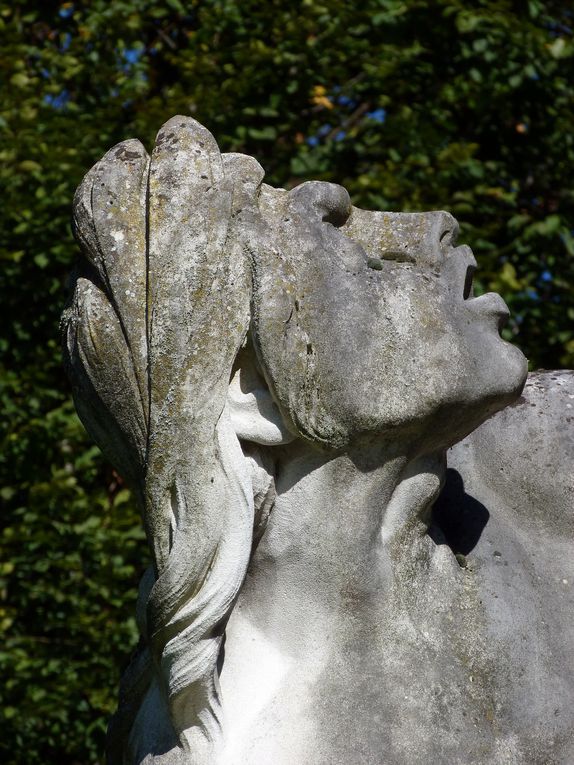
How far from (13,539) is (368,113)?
2.49 meters

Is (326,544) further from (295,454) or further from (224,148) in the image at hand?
(224,148)

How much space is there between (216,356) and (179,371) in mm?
60

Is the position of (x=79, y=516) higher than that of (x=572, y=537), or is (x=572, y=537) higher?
(x=572, y=537)

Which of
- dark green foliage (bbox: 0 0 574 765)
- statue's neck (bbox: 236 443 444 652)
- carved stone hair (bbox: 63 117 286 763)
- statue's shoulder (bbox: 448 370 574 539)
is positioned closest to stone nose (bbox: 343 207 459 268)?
carved stone hair (bbox: 63 117 286 763)

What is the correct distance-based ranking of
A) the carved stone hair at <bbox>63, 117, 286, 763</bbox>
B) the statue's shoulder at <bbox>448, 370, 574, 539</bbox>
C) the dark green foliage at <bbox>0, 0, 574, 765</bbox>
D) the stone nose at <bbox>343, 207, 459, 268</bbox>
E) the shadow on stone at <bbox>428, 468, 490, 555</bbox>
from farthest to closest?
A: the dark green foliage at <bbox>0, 0, 574, 765</bbox> < the statue's shoulder at <bbox>448, 370, 574, 539</bbox> < the shadow on stone at <bbox>428, 468, 490, 555</bbox> < the stone nose at <bbox>343, 207, 459, 268</bbox> < the carved stone hair at <bbox>63, 117, 286, 763</bbox>

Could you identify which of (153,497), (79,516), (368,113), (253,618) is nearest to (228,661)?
(253,618)

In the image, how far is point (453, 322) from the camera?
6.83ft

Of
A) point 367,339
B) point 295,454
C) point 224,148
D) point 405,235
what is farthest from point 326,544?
point 224,148

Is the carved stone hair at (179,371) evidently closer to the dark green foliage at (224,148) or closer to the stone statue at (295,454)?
the stone statue at (295,454)

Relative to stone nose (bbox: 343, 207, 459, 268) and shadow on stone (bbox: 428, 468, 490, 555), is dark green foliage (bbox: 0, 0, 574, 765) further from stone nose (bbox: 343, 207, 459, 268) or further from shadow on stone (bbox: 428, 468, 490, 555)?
stone nose (bbox: 343, 207, 459, 268)

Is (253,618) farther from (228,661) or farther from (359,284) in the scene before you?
(359,284)

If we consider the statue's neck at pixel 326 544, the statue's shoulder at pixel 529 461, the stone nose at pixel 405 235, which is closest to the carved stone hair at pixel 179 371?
the statue's neck at pixel 326 544

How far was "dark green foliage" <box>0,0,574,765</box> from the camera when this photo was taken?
5438 mm

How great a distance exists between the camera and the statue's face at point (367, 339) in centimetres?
199
